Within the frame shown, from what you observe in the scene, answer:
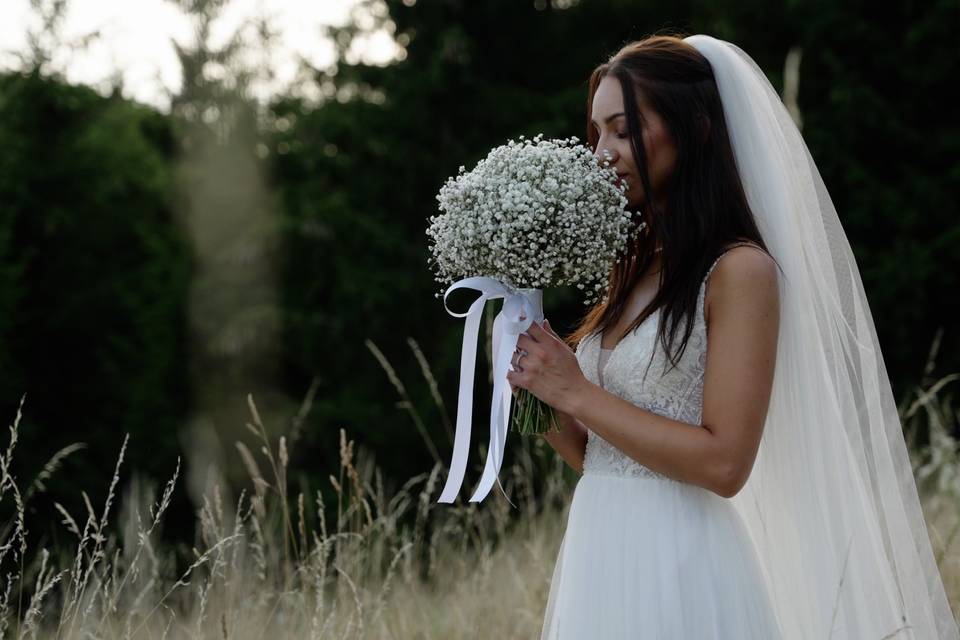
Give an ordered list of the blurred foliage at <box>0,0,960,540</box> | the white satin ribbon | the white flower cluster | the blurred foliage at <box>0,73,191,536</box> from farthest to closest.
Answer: the blurred foliage at <box>0,0,960,540</box>, the blurred foliage at <box>0,73,191,536</box>, the white satin ribbon, the white flower cluster

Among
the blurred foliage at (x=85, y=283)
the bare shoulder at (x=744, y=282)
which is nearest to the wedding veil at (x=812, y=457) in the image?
the bare shoulder at (x=744, y=282)

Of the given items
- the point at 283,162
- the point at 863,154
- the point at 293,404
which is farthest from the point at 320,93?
the point at 863,154

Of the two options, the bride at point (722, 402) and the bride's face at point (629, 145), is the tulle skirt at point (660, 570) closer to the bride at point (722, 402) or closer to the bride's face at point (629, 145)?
the bride at point (722, 402)

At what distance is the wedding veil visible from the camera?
238 centimetres

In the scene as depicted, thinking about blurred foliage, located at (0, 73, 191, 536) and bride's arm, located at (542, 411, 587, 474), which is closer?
bride's arm, located at (542, 411, 587, 474)

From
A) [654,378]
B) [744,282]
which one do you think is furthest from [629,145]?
[654,378]

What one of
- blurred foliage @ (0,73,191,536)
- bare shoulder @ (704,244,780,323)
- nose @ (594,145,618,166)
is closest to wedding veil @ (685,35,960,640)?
bare shoulder @ (704,244,780,323)

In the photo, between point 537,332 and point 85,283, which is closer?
point 537,332

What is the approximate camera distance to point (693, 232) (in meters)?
2.32

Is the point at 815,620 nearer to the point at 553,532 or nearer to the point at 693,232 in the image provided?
the point at 693,232

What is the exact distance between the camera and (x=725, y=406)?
82.3 inches

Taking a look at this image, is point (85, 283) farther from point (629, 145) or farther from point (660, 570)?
point (660, 570)

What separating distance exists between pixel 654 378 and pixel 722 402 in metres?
0.23

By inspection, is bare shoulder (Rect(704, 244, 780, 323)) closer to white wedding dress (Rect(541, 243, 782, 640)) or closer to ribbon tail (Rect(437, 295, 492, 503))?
white wedding dress (Rect(541, 243, 782, 640))
